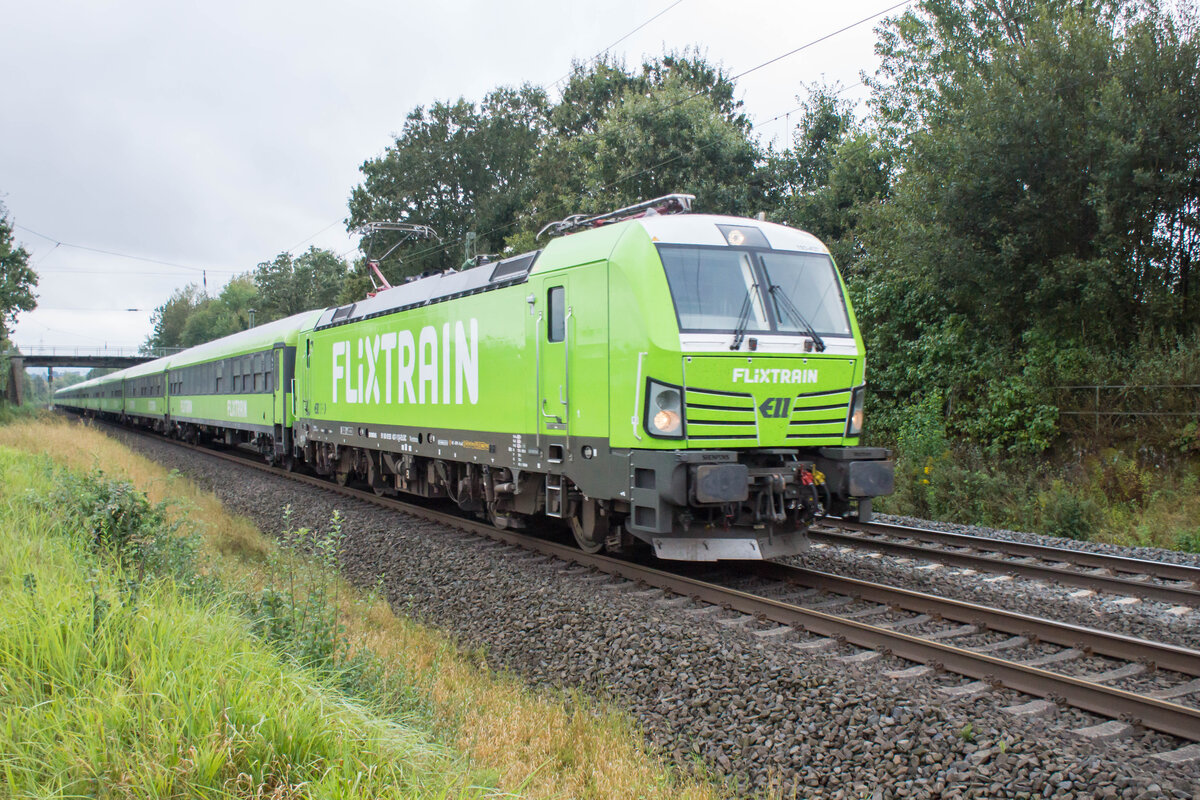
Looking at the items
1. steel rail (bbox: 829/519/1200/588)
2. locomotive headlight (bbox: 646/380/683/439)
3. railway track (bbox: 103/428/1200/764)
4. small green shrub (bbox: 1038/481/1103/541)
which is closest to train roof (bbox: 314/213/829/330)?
locomotive headlight (bbox: 646/380/683/439)

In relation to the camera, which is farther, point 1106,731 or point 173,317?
point 173,317

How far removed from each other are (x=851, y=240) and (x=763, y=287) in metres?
13.7

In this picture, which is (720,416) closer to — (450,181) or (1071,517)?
(1071,517)

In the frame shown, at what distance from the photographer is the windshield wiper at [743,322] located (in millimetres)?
7371

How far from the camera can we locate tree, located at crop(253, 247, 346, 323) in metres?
57.8

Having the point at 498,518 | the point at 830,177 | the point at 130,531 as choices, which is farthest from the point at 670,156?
the point at 130,531

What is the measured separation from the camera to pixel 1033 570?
26.4 ft

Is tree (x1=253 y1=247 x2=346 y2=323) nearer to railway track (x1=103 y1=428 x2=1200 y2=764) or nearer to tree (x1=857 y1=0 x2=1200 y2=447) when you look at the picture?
tree (x1=857 y1=0 x2=1200 y2=447)

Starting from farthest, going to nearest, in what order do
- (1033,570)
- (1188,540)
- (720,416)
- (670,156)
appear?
(670,156) → (1188,540) → (1033,570) → (720,416)

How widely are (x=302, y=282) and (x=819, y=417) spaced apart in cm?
6154

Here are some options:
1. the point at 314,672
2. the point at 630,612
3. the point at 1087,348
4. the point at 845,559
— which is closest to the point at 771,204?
the point at 1087,348

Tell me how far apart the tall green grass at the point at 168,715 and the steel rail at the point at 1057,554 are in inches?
226

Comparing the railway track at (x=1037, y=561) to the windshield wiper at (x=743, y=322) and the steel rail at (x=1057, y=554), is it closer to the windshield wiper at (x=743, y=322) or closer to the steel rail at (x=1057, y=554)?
the steel rail at (x=1057, y=554)

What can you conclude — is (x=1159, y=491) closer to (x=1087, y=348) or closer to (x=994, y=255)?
(x=1087, y=348)
